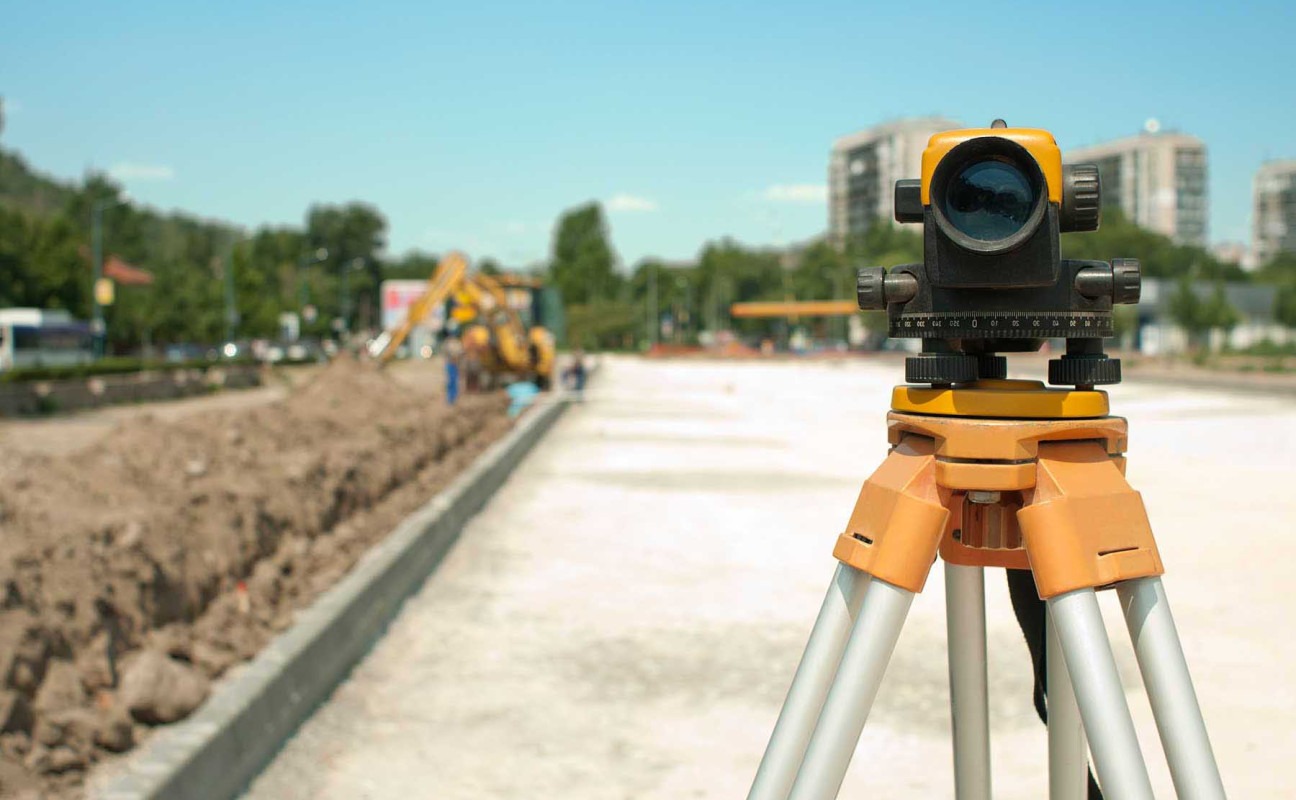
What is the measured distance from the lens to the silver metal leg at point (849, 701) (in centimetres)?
165

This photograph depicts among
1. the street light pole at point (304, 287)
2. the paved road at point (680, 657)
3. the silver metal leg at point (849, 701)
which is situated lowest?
the paved road at point (680, 657)

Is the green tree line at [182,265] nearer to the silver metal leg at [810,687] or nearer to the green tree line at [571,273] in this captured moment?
the green tree line at [571,273]

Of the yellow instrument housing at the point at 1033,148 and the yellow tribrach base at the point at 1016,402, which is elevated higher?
the yellow instrument housing at the point at 1033,148

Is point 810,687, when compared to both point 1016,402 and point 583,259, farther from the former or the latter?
point 583,259

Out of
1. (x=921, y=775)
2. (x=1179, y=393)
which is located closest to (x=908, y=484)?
(x=921, y=775)

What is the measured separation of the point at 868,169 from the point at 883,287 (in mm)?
162138

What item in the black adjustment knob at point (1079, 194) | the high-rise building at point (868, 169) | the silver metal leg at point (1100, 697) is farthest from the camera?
the high-rise building at point (868, 169)

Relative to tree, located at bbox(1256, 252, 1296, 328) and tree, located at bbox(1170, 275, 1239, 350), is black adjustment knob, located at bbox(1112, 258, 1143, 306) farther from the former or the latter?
tree, located at bbox(1256, 252, 1296, 328)

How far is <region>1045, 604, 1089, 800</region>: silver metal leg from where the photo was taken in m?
1.91

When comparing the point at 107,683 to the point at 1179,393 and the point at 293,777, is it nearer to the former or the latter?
the point at 293,777

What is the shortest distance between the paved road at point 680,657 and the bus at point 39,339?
121 ft

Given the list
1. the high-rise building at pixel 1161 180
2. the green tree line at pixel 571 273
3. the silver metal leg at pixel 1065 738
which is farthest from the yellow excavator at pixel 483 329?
the high-rise building at pixel 1161 180

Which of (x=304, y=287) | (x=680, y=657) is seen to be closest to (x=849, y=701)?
(x=680, y=657)

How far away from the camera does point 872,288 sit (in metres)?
Result: 1.75
